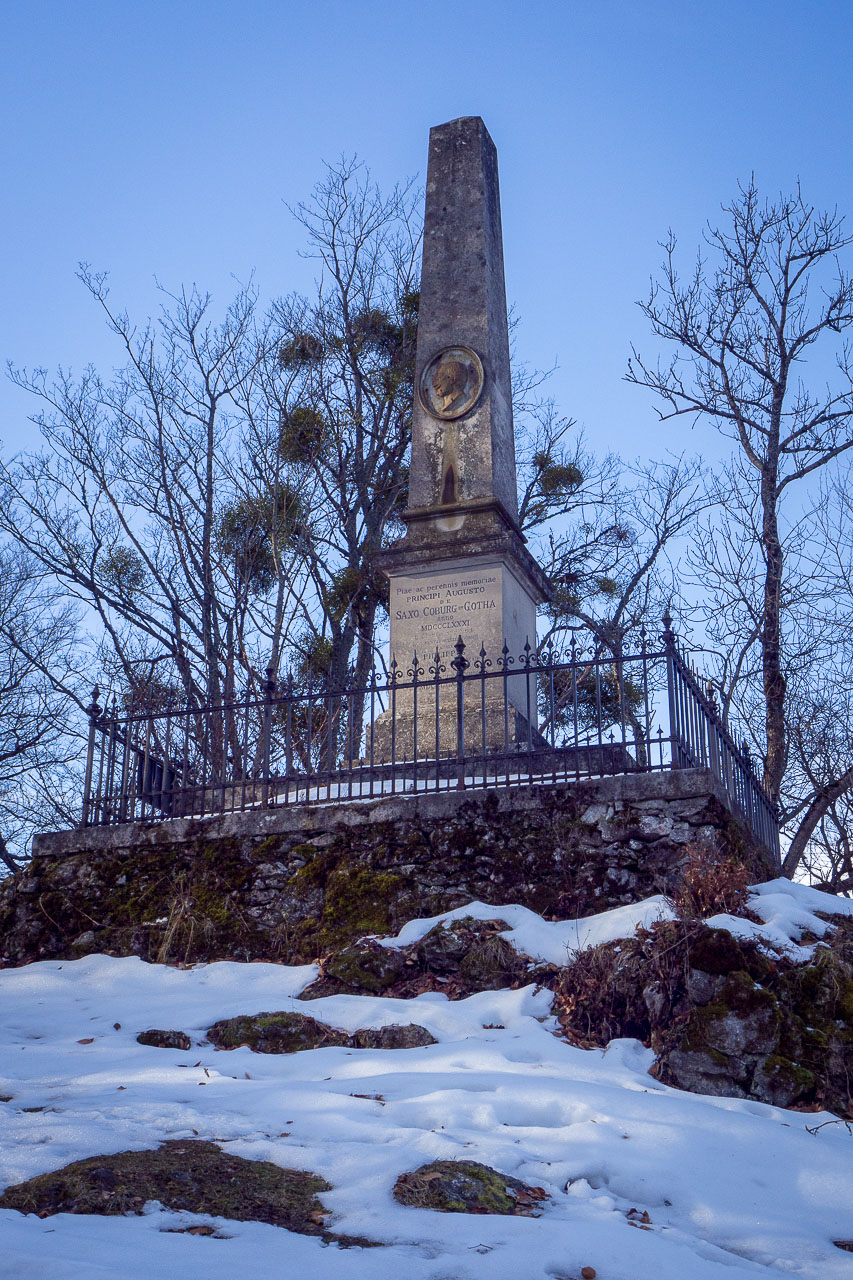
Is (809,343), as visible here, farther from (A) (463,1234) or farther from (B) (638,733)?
(A) (463,1234)

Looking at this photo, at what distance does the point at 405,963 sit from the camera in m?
6.53

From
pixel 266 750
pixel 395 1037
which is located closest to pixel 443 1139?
pixel 395 1037

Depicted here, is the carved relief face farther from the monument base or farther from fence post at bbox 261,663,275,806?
fence post at bbox 261,663,275,806

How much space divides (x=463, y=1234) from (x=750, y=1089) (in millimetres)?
2316

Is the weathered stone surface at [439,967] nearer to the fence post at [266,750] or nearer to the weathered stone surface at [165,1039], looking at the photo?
the weathered stone surface at [165,1039]

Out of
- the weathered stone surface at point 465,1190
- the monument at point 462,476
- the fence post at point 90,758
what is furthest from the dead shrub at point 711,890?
the fence post at point 90,758

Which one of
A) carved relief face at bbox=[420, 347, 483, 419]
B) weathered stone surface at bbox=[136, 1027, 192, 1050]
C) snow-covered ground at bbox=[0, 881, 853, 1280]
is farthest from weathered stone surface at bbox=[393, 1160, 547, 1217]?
carved relief face at bbox=[420, 347, 483, 419]

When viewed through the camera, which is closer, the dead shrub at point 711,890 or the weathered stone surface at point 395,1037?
the weathered stone surface at point 395,1037

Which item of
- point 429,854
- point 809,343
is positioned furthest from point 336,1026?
point 809,343

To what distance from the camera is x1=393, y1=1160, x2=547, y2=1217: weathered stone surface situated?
3385 millimetres

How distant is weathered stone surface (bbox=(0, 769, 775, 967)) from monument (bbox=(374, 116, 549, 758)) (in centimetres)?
165

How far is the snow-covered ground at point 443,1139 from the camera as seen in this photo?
2.96m

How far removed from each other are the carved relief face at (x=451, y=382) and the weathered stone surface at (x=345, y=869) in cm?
454

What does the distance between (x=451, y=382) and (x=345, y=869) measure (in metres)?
5.28
